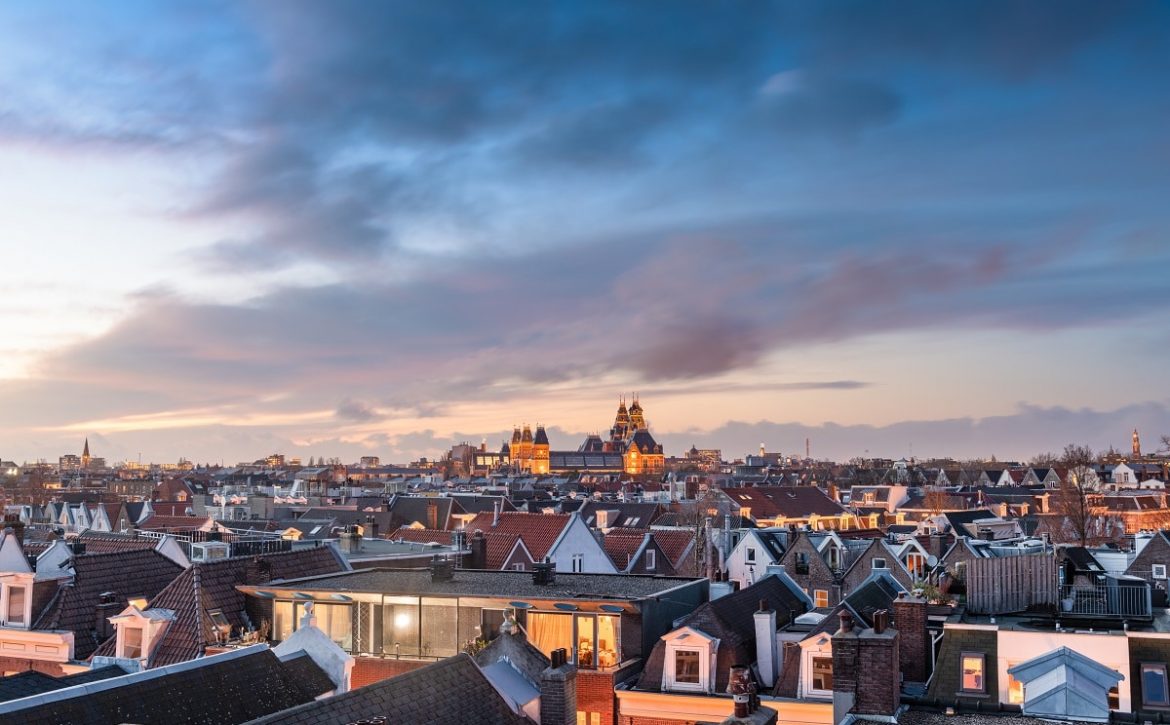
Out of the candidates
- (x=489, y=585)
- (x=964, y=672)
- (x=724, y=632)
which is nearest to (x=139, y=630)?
(x=489, y=585)

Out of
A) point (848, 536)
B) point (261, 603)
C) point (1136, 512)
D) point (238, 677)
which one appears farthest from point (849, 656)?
point (1136, 512)

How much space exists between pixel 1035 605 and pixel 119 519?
305ft

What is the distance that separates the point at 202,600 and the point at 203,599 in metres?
0.09

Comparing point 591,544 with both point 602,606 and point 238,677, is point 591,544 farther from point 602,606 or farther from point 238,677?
point 238,677

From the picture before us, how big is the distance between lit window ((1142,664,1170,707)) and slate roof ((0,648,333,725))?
57.2 ft

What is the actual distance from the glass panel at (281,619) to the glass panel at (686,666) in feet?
38.3

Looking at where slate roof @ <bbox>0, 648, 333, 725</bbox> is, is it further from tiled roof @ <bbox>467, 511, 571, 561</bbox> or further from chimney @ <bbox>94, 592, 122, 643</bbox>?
tiled roof @ <bbox>467, 511, 571, 561</bbox>

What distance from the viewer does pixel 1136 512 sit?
127875 millimetres

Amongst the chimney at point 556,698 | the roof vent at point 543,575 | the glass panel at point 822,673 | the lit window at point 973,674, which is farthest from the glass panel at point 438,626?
the lit window at point 973,674

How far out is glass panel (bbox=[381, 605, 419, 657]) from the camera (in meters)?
32.4

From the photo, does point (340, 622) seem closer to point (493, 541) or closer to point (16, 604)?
point (16, 604)

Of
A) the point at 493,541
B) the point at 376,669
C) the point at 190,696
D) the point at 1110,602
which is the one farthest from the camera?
the point at 493,541

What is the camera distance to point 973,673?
24.5 metres

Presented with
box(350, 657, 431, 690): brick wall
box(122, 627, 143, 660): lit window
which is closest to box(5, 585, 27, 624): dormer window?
box(122, 627, 143, 660): lit window
